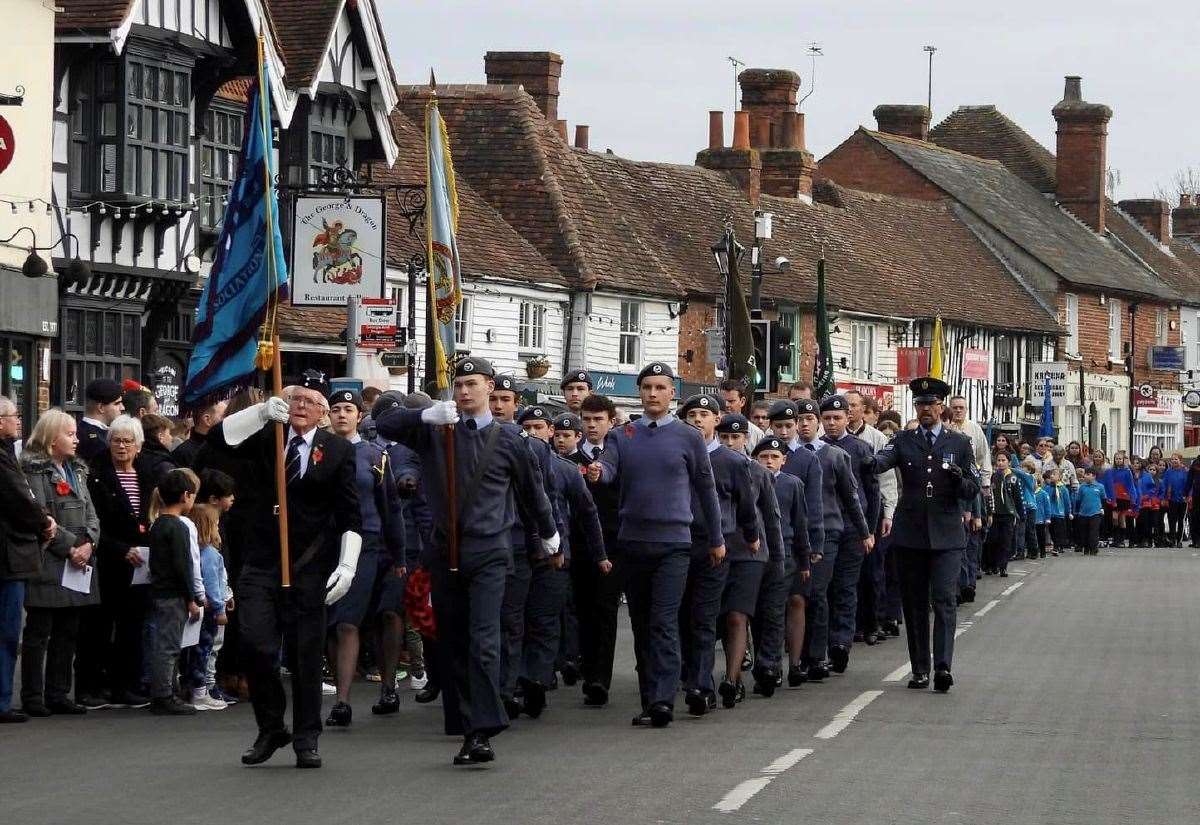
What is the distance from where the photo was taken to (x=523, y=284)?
45.6m

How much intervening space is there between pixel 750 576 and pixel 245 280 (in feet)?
12.6

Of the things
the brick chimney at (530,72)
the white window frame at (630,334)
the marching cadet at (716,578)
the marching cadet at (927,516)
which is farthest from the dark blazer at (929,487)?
the brick chimney at (530,72)

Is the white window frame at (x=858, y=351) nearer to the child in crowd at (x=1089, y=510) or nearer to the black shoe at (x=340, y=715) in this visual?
the child in crowd at (x=1089, y=510)

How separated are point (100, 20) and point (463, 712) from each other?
1860 centimetres

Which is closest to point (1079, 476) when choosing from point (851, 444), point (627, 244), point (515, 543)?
point (627, 244)

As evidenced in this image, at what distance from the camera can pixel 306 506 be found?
12.0 meters

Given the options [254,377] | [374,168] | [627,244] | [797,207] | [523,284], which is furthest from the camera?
[797,207]

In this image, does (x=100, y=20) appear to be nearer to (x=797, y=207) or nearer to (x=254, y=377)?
(x=254, y=377)

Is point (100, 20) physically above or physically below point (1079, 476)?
above

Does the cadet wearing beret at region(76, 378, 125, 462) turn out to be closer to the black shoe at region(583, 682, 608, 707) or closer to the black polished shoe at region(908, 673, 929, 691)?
the black shoe at region(583, 682, 608, 707)

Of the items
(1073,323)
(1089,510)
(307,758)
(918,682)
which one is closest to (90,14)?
(918,682)

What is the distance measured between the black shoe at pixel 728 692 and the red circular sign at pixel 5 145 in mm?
10572

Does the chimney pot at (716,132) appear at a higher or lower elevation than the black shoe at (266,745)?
higher

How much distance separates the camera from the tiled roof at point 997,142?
275 ft
